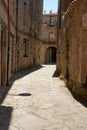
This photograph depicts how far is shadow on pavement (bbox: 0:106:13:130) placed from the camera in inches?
237

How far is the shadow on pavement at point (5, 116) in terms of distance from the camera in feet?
19.7

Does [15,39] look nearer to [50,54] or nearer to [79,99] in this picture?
[79,99]

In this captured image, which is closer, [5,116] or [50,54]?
[5,116]

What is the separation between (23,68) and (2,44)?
11.2 metres

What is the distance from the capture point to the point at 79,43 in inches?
382

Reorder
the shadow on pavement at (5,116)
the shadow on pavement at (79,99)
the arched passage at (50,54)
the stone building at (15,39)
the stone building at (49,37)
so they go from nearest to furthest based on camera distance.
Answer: the shadow on pavement at (5,116), the shadow on pavement at (79,99), the stone building at (15,39), the stone building at (49,37), the arched passage at (50,54)

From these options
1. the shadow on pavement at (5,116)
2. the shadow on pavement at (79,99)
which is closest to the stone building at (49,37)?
the shadow on pavement at (79,99)

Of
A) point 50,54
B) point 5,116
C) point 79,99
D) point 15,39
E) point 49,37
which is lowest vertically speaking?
point 50,54

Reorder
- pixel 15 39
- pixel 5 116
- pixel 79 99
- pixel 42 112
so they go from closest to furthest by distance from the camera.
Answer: pixel 5 116 → pixel 42 112 → pixel 79 99 → pixel 15 39

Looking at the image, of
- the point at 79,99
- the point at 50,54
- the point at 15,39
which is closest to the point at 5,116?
the point at 79,99

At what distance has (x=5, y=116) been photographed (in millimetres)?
6871

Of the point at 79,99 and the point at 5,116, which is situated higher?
the point at 5,116

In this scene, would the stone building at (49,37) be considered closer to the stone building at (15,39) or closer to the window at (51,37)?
the window at (51,37)

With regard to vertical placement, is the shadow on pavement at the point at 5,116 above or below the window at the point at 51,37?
below
